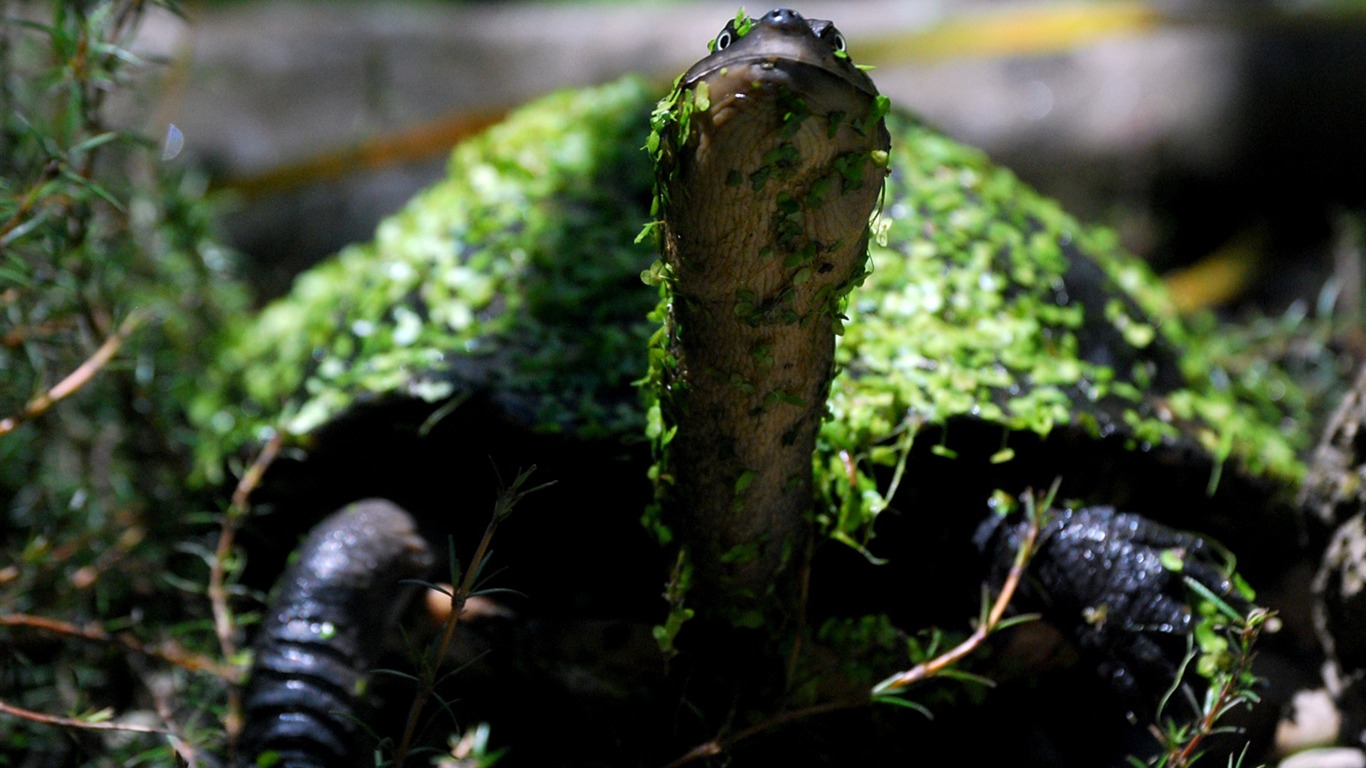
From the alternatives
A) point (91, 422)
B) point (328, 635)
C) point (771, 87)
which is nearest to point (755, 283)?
point (771, 87)

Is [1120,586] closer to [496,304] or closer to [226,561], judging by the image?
[496,304]

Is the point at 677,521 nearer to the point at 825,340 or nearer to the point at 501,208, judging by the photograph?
the point at 825,340

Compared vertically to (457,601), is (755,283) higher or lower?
higher

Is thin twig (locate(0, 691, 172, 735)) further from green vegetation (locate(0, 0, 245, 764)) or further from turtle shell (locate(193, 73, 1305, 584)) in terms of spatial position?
turtle shell (locate(193, 73, 1305, 584))

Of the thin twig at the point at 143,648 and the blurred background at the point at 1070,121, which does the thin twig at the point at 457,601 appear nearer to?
the thin twig at the point at 143,648

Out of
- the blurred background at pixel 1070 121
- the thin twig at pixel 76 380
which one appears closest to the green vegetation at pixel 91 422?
the thin twig at pixel 76 380
